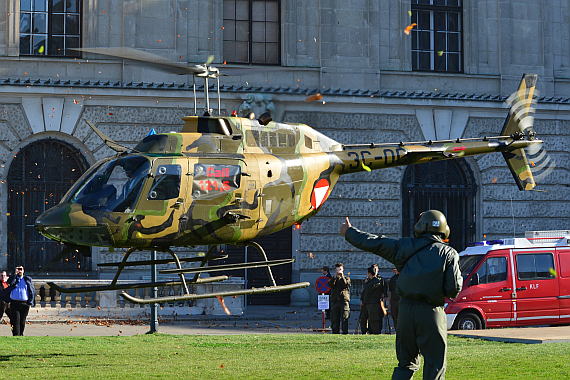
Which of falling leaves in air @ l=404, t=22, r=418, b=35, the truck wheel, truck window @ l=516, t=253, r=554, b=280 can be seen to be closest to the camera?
the truck wheel

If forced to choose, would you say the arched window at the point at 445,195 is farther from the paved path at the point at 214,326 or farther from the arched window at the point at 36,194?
the arched window at the point at 36,194

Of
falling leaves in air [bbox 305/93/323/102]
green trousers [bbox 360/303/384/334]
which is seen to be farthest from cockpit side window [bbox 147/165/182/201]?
falling leaves in air [bbox 305/93/323/102]

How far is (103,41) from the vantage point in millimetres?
22641

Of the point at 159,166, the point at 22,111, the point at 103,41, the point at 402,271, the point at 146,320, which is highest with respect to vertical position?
the point at 103,41

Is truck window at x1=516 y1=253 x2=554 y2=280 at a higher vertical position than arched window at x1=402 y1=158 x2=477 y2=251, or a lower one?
lower

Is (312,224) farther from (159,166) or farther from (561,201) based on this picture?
(159,166)

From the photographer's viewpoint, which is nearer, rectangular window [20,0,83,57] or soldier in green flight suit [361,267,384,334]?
soldier in green flight suit [361,267,384,334]

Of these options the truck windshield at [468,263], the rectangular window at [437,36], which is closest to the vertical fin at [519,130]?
the truck windshield at [468,263]

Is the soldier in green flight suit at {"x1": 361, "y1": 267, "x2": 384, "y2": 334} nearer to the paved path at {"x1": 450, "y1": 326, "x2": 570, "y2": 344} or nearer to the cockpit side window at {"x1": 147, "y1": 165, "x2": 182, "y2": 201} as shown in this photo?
the paved path at {"x1": 450, "y1": 326, "x2": 570, "y2": 344}

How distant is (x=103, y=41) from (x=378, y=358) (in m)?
14.5

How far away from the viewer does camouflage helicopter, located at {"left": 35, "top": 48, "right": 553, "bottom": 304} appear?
10805mm

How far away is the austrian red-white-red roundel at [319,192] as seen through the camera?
12914 mm

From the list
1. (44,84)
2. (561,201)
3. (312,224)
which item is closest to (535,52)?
(561,201)

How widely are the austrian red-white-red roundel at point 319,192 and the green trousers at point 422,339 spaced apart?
5418 mm
